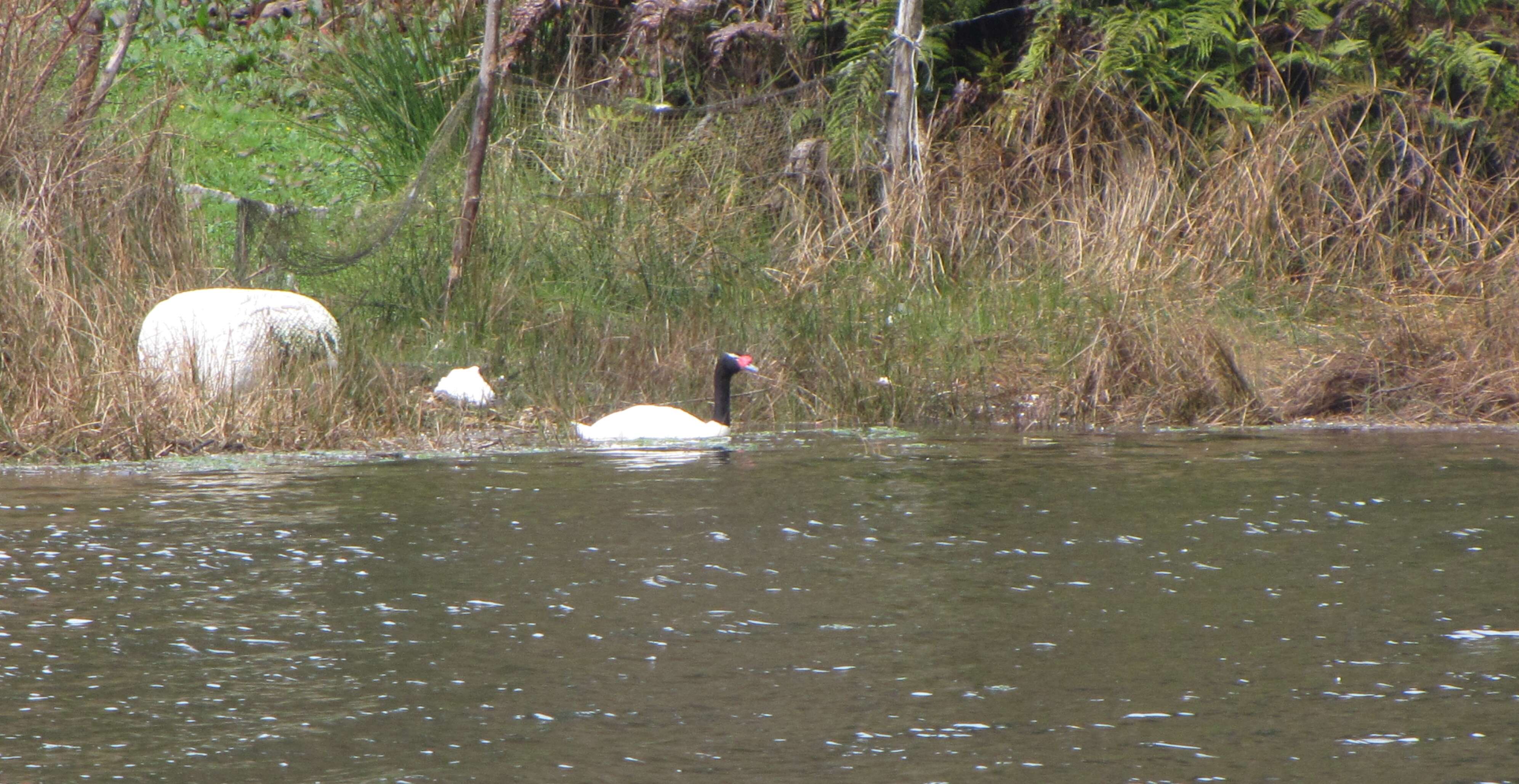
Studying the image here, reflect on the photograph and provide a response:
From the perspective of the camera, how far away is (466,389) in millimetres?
9812

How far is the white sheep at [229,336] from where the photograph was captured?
8758 millimetres

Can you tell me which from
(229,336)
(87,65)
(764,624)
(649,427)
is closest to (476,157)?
(87,65)

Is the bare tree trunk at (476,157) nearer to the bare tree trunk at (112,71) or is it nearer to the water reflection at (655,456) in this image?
the bare tree trunk at (112,71)

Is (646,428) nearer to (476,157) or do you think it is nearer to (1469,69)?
(476,157)

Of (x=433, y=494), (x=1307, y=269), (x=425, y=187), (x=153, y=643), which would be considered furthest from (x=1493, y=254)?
(x=153, y=643)

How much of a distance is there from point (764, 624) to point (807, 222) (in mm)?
7475

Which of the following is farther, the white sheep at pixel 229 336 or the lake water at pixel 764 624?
the white sheep at pixel 229 336

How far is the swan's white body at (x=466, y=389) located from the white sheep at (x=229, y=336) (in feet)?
1.98

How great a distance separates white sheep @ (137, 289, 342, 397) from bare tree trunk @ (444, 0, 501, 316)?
1318mm

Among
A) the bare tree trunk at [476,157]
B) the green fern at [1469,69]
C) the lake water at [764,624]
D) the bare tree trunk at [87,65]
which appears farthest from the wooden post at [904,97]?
the bare tree trunk at [87,65]

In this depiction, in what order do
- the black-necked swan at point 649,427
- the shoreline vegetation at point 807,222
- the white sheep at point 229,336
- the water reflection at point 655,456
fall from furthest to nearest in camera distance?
the shoreline vegetation at point 807,222, the black-necked swan at point 649,427, the white sheep at point 229,336, the water reflection at point 655,456

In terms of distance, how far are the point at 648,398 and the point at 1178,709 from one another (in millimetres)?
6635

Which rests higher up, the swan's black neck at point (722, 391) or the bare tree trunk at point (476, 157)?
the bare tree trunk at point (476, 157)

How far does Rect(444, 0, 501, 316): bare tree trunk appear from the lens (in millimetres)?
11398
